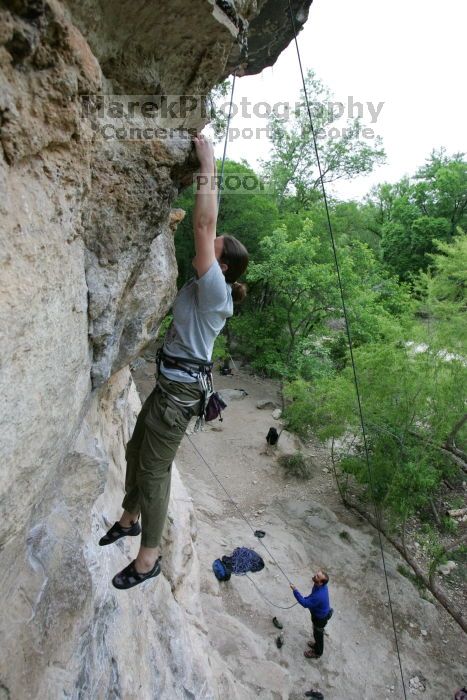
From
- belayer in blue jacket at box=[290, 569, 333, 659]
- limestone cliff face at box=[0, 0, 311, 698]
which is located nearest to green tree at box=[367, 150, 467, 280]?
belayer in blue jacket at box=[290, 569, 333, 659]

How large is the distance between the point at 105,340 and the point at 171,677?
3351 mm

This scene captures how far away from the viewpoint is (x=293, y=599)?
312 inches

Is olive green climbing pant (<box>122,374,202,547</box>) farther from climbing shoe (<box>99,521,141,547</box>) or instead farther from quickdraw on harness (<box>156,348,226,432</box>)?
climbing shoe (<box>99,521,141,547</box>)

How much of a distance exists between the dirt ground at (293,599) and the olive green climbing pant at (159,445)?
3.52m

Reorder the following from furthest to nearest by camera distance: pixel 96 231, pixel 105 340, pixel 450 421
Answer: pixel 450 421 < pixel 105 340 < pixel 96 231

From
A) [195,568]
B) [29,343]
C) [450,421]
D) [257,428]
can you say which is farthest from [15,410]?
[257,428]

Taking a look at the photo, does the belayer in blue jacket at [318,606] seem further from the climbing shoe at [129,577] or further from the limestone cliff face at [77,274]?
the climbing shoe at [129,577]

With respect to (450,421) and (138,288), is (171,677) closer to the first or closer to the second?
(138,288)

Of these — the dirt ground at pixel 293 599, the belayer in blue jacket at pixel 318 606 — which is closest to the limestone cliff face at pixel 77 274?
the dirt ground at pixel 293 599

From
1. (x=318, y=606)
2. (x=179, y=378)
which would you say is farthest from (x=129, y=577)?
(x=318, y=606)

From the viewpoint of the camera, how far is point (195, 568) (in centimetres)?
623

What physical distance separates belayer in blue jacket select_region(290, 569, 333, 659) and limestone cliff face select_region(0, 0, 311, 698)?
2868 millimetres

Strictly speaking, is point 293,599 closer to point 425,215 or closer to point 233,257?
point 233,257

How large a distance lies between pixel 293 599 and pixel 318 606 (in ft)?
4.60
